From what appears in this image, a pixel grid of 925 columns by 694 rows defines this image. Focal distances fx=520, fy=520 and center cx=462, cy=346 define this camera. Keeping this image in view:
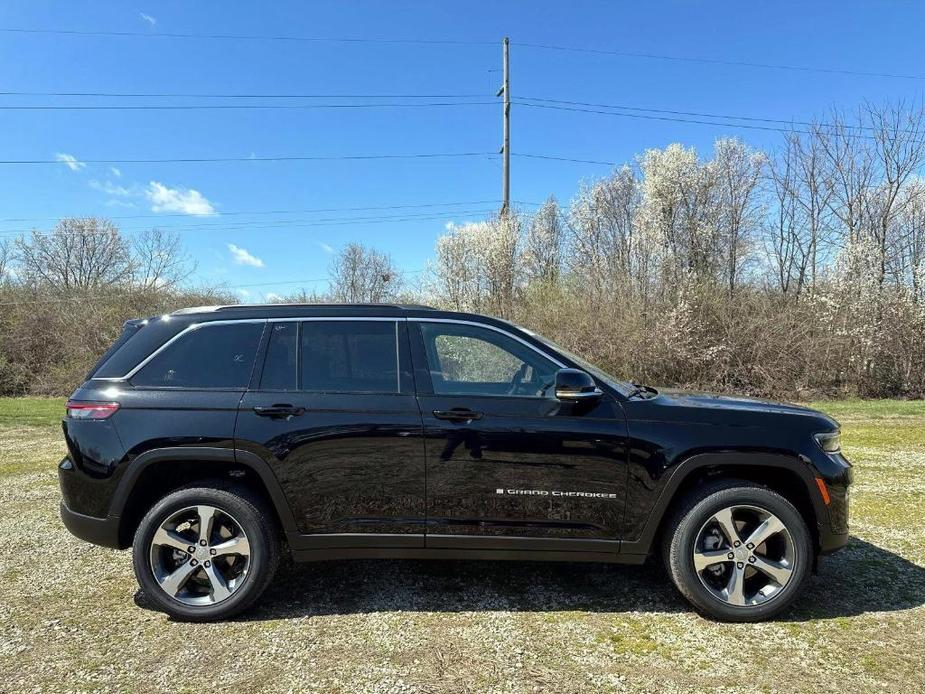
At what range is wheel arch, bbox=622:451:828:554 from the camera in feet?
9.98

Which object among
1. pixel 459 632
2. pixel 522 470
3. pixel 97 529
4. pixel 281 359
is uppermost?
pixel 281 359

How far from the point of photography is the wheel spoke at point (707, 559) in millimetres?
3045

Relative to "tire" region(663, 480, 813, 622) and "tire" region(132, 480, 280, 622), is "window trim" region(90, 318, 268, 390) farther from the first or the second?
"tire" region(663, 480, 813, 622)

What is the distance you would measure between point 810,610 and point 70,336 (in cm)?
2335

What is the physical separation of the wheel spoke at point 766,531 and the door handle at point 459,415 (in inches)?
68.9

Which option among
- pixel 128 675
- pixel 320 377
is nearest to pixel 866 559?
pixel 320 377

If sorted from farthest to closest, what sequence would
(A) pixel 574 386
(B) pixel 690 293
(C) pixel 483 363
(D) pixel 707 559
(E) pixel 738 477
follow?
(B) pixel 690 293 → (C) pixel 483 363 → (E) pixel 738 477 → (D) pixel 707 559 → (A) pixel 574 386

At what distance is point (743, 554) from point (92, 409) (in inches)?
156

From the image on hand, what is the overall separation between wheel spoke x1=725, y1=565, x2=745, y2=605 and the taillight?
149 inches

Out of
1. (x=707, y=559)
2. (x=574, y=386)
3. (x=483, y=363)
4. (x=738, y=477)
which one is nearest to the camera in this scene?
(x=574, y=386)

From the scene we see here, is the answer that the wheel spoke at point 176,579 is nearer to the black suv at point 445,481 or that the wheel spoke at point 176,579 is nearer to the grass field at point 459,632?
the black suv at point 445,481

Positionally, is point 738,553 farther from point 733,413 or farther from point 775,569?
point 733,413

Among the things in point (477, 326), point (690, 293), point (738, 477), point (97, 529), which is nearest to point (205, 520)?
point (97, 529)

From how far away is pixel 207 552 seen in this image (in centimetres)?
309
